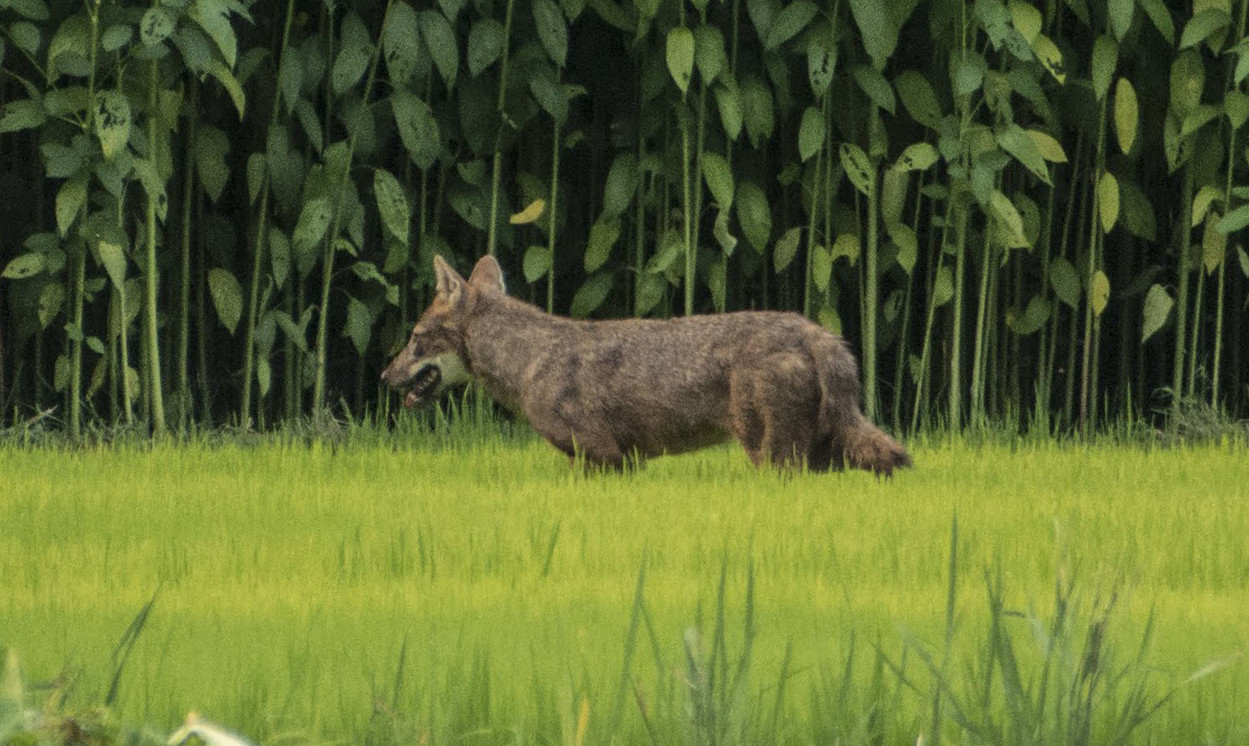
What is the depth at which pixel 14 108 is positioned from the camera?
6625mm

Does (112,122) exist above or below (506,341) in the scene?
above

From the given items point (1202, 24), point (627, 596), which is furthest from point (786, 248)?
point (627, 596)

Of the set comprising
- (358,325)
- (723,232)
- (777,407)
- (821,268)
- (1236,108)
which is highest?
(1236,108)

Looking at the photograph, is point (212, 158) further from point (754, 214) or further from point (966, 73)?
point (966, 73)

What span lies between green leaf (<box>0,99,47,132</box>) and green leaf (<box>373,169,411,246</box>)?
121 cm

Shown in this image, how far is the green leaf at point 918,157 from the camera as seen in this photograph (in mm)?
6812

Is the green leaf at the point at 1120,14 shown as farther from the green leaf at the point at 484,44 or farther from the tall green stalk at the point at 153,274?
the tall green stalk at the point at 153,274

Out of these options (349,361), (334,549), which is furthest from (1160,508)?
(349,361)

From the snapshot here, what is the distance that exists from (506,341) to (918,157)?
6.20ft

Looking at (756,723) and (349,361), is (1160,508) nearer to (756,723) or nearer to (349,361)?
(756,723)

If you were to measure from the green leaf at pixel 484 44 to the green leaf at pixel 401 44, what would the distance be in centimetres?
2

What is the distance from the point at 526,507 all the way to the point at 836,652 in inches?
76.2

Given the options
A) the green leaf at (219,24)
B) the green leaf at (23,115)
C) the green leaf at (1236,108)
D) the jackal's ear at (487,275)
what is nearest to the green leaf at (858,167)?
the green leaf at (1236,108)

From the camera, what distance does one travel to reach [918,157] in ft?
22.4
